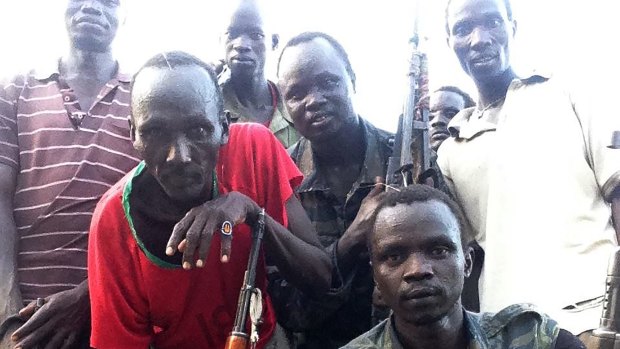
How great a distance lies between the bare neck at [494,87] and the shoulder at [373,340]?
1.47 m

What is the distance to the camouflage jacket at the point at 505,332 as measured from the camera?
2.87 meters

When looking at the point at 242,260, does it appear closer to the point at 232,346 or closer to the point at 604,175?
the point at 232,346

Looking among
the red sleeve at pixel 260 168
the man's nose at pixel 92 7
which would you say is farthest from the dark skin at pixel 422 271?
the man's nose at pixel 92 7

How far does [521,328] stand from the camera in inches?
115

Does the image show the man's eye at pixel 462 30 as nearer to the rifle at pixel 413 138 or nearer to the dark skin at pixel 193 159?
the rifle at pixel 413 138

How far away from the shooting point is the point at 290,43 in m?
3.92

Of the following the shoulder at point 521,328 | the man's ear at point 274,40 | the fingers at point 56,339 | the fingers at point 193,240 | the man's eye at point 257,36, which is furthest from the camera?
the man's ear at point 274,40

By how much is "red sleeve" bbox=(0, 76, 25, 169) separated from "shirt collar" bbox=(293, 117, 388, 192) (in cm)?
138

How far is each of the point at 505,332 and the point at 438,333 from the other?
0.27m

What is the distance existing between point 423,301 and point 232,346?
0.73 m

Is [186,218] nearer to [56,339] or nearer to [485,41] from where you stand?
[56,339]

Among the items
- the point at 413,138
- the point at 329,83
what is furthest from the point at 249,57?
the point at 413,138

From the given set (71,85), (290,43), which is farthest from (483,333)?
(71,85)

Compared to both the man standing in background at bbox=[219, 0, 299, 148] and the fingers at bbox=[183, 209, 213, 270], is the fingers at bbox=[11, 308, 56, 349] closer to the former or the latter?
the fingers at bbox=[183, 209, 213, 270]
